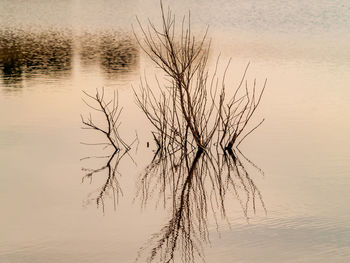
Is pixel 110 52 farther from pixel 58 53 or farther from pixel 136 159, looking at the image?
pixel 136 159

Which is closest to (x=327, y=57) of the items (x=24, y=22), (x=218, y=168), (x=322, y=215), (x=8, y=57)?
(x=8, y=57)

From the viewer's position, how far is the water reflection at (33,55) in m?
15.0

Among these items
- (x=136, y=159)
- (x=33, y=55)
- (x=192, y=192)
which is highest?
(x=33, y=55)

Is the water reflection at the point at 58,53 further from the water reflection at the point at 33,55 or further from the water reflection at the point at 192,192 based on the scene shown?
the water reflection at the point at 192,192

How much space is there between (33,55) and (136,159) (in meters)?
10.6

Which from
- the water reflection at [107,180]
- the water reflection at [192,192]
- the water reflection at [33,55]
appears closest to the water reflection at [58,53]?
the water reflection at [33,55]

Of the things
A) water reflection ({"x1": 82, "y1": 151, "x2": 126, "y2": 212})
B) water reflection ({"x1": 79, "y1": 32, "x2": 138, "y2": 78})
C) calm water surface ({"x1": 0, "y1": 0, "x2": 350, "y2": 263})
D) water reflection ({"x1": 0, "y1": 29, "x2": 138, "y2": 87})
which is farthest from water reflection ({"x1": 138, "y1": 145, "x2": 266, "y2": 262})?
water reflection ({"x1": 79, "y1": 32, "x2": 138, "y2": 78})

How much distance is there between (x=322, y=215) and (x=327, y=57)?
35.7 ft

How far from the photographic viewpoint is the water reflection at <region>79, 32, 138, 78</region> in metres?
15.5

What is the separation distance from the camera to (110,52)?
18625 millimetres

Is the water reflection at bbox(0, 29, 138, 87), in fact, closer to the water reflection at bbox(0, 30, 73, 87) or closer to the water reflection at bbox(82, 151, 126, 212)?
the water reflection at bbox(0, 30, 73, 87)

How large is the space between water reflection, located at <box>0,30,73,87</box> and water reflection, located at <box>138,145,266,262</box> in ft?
20.7

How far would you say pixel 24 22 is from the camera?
2722 centimetres

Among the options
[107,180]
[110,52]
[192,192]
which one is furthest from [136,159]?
[110,52]
